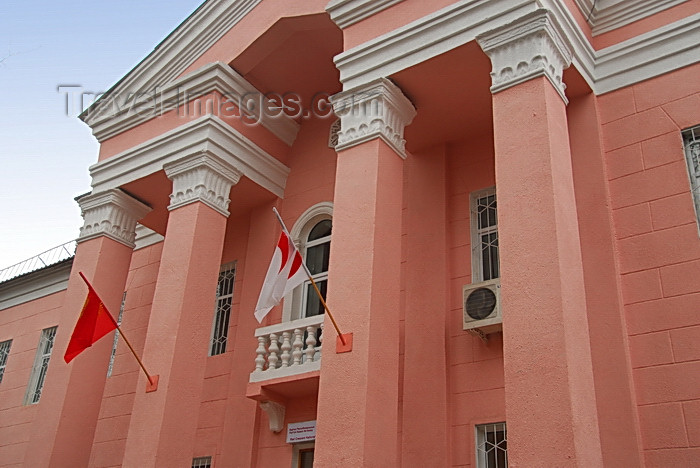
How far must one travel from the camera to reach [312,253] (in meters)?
10.2

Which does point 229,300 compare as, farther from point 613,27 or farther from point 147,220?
point 613,27

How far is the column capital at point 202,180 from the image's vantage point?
951 centimetres

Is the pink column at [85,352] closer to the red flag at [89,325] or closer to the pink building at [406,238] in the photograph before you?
the pink building at [406,238]

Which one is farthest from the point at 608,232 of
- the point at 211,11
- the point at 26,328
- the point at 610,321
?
the point at 26,328

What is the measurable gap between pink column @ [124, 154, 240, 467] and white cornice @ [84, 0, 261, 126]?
73.2 inches

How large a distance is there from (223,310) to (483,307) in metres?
4.66

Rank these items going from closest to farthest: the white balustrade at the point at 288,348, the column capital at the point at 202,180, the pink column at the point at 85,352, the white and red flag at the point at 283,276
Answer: the white and red flag at the point at 283,276
the white balustrade at the point at 288,348
the pink column at the point at 85,352
the column capital at the point at 202,180

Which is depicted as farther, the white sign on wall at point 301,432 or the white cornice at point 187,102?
the white cornice at point 187,102

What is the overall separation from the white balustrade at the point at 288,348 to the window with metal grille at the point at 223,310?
1414 mm

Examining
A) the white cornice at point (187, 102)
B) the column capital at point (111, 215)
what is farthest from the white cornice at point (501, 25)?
the column capital at point (111, 215)

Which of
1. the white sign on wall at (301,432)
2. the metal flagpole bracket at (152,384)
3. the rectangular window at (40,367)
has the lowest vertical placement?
the white sign on wall at (301,432)

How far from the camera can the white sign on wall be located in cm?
869

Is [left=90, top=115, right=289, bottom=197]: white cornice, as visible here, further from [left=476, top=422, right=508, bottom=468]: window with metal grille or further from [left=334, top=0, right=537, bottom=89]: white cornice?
[left=476, top=422, right=508, bottom=468]: window with metal grille

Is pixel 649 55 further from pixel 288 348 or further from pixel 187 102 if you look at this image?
pixel 187 102
